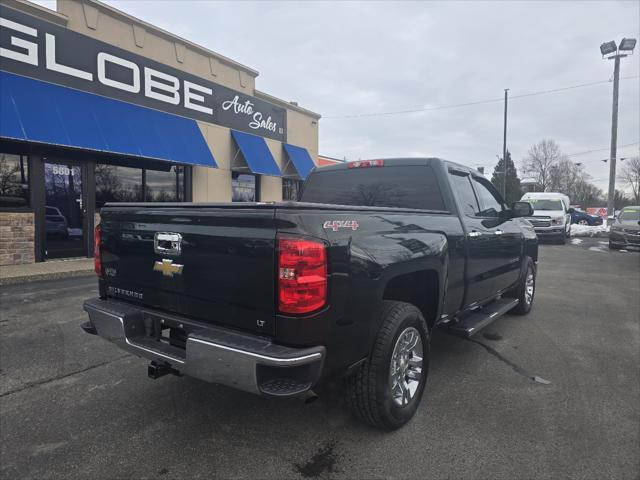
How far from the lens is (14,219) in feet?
29.9

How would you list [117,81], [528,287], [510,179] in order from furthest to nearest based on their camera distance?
[510,179] < [117,81] < [528,287]

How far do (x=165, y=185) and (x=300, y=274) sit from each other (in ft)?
38.3

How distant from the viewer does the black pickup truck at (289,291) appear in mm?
2197

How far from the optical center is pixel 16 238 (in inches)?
361

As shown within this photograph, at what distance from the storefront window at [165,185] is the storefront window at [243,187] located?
6.93 feet

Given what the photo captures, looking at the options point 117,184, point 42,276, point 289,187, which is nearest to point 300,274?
point 42,276

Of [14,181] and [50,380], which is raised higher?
[14,181]

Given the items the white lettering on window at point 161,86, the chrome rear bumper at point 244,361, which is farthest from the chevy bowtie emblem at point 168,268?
the white lettering on window at point 161,86

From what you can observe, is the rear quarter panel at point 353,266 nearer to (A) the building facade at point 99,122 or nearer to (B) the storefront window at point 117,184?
(A) the building facade at point 99,122

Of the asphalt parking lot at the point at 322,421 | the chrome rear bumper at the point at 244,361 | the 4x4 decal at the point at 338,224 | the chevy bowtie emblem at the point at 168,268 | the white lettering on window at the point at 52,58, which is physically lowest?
the asphalt parking lot at the point at 322,421

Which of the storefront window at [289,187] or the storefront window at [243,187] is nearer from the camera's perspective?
the storefront window at [243,187]

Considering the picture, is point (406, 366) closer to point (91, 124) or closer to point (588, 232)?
point (91, 124)

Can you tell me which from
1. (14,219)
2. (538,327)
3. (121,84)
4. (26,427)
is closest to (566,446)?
(538,327)

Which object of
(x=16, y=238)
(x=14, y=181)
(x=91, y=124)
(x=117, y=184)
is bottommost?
(x=16, y=238)
